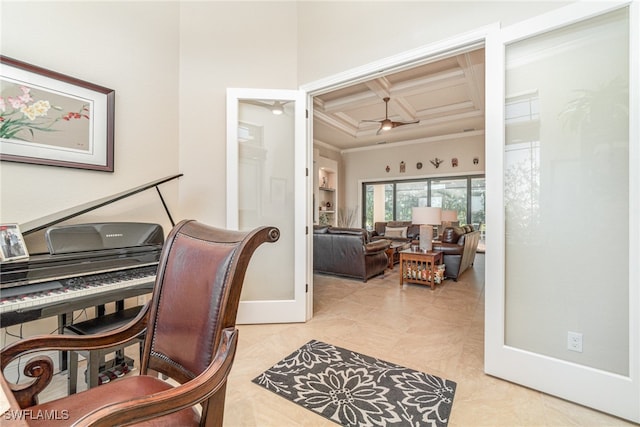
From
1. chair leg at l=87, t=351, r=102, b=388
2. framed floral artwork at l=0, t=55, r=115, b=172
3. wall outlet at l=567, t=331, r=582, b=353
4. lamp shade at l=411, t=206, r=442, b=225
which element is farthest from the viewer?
lamp shade at l=411, t=206, r=442, b=225

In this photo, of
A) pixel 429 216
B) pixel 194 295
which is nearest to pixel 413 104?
pixel 429 216

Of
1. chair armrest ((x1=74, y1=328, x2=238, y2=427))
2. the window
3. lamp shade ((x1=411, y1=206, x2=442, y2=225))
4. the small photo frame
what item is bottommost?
chair armrest ((x1=74, y1=328, x2=238, y2=427))

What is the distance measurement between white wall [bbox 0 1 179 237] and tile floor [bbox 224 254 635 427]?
1.65m

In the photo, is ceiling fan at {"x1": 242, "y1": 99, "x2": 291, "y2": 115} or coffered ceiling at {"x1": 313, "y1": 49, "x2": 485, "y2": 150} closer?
ceiling fan at {"x1": 242, "y1": 99, "x2": 291, "y2": 115}

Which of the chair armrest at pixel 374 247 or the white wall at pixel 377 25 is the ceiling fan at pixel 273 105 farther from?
the chair armrest at pixel 374 247

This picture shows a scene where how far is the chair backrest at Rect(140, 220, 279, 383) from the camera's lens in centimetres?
92

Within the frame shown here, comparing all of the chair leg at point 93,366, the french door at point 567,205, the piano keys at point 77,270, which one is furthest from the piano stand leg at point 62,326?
the french door at point 567,205

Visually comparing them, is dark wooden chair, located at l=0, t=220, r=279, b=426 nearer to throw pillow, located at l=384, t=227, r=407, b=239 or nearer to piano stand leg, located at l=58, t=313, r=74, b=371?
piano stand leg, located at l=58, t=313, r=74, b=371

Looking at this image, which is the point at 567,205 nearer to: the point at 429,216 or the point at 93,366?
the point at 429,216

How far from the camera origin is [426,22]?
2.17 meters

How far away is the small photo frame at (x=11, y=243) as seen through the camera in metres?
1.51

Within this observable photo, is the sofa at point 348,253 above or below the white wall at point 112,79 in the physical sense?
below

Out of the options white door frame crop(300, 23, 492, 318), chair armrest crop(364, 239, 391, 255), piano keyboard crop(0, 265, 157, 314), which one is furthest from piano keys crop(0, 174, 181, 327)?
chair armrest crop(364, 239, 391, 255)

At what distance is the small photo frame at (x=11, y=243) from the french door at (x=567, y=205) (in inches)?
113
